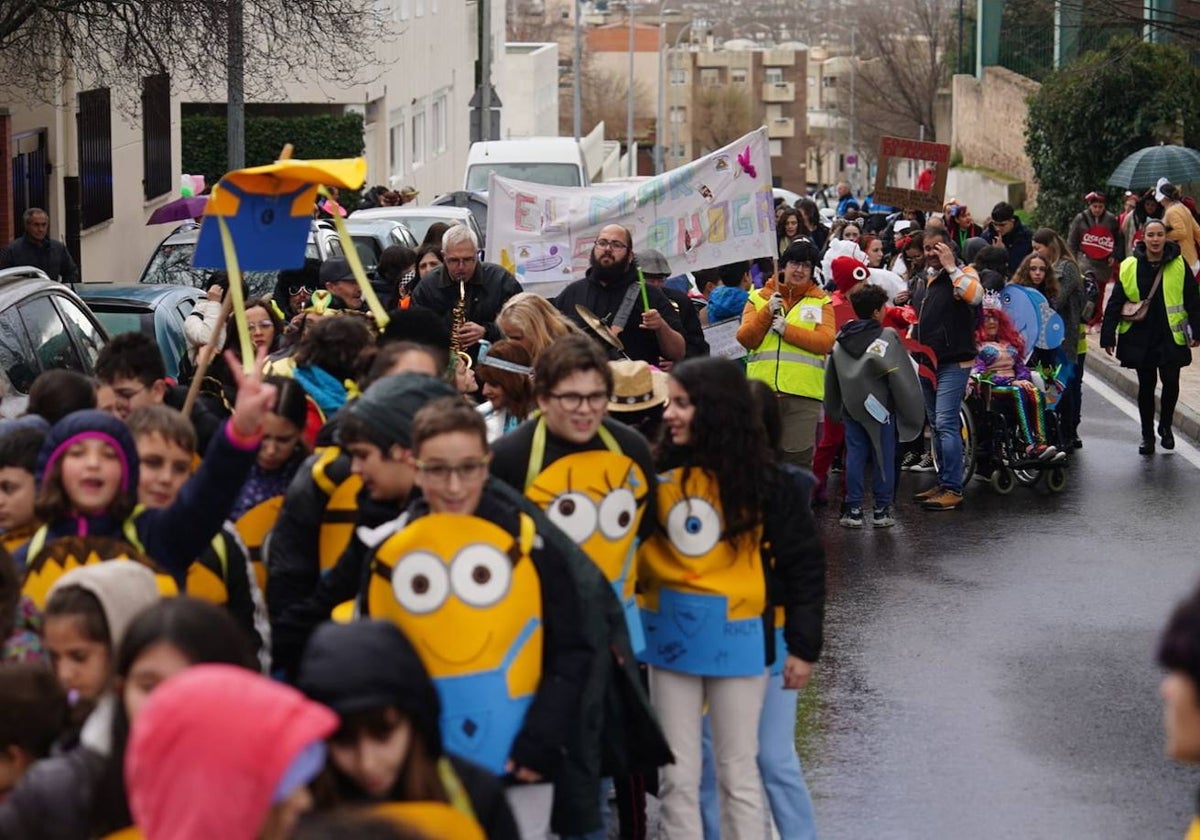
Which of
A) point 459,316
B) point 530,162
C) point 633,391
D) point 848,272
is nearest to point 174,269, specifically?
point 848,272

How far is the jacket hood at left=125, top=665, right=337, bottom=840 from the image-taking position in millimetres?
3189

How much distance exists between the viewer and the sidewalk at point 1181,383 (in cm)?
1780

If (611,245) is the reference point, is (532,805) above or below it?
below

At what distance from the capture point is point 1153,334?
1631 cm

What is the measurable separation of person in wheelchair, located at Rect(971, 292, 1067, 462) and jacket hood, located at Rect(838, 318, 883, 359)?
1722 mm

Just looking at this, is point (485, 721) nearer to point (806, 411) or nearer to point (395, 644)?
point (395, 644)

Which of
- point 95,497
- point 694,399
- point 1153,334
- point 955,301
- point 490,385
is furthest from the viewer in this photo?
point 1153,334

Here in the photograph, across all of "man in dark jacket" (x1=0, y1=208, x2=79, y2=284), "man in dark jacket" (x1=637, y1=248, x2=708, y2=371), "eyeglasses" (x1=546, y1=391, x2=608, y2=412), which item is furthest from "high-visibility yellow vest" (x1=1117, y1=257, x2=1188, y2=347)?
"eyeglasses" (x1=546, y1=391, x2=608, y2=412)

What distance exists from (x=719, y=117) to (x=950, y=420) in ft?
498

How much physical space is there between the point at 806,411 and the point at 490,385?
16.8ft

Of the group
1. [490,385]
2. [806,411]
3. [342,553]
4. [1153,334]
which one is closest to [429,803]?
[342,553]

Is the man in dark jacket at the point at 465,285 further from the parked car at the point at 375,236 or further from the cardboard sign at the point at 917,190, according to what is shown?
the cardboard sign at the point at 917,190

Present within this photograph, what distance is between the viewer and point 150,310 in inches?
527

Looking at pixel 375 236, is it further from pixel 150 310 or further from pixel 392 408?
pixel 392 408
